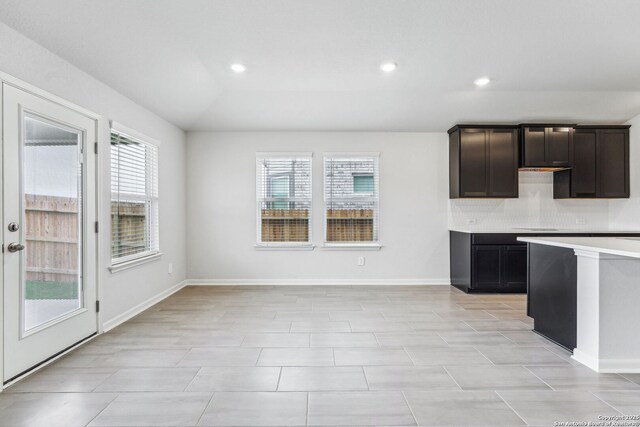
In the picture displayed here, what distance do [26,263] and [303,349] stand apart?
7.18 feet

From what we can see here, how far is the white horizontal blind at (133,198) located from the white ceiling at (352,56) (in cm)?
58

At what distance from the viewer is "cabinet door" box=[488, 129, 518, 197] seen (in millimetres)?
5207

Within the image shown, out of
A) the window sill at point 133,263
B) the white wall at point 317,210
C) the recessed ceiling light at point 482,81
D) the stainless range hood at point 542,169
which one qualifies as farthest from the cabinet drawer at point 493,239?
the window sill at point 133,263

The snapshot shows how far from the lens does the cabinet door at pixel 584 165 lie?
5262 millimetres

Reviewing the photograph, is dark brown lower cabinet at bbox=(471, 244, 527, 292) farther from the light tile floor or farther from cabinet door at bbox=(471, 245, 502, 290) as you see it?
the light tile floor

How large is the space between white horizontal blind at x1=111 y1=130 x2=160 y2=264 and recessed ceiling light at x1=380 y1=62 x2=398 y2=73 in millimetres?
2928

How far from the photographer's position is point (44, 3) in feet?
7.68

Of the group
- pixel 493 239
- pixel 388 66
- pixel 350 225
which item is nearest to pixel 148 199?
pixel 350 225

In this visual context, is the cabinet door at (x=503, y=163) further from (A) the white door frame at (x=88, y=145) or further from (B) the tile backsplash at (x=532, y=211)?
(A) the white door frame at (x=88, y=145)

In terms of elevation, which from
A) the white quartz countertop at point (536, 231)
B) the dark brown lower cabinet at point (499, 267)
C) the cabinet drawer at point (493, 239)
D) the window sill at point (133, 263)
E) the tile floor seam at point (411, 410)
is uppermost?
the white quartz countertop at point (536, 231)

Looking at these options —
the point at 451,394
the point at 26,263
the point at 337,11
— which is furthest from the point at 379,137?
the point at 26,263

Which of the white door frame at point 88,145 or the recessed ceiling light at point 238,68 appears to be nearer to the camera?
the white door frame at point 88,145

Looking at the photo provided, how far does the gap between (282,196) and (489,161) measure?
126 inches

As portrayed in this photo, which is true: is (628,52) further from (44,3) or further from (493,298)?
(44,3)
